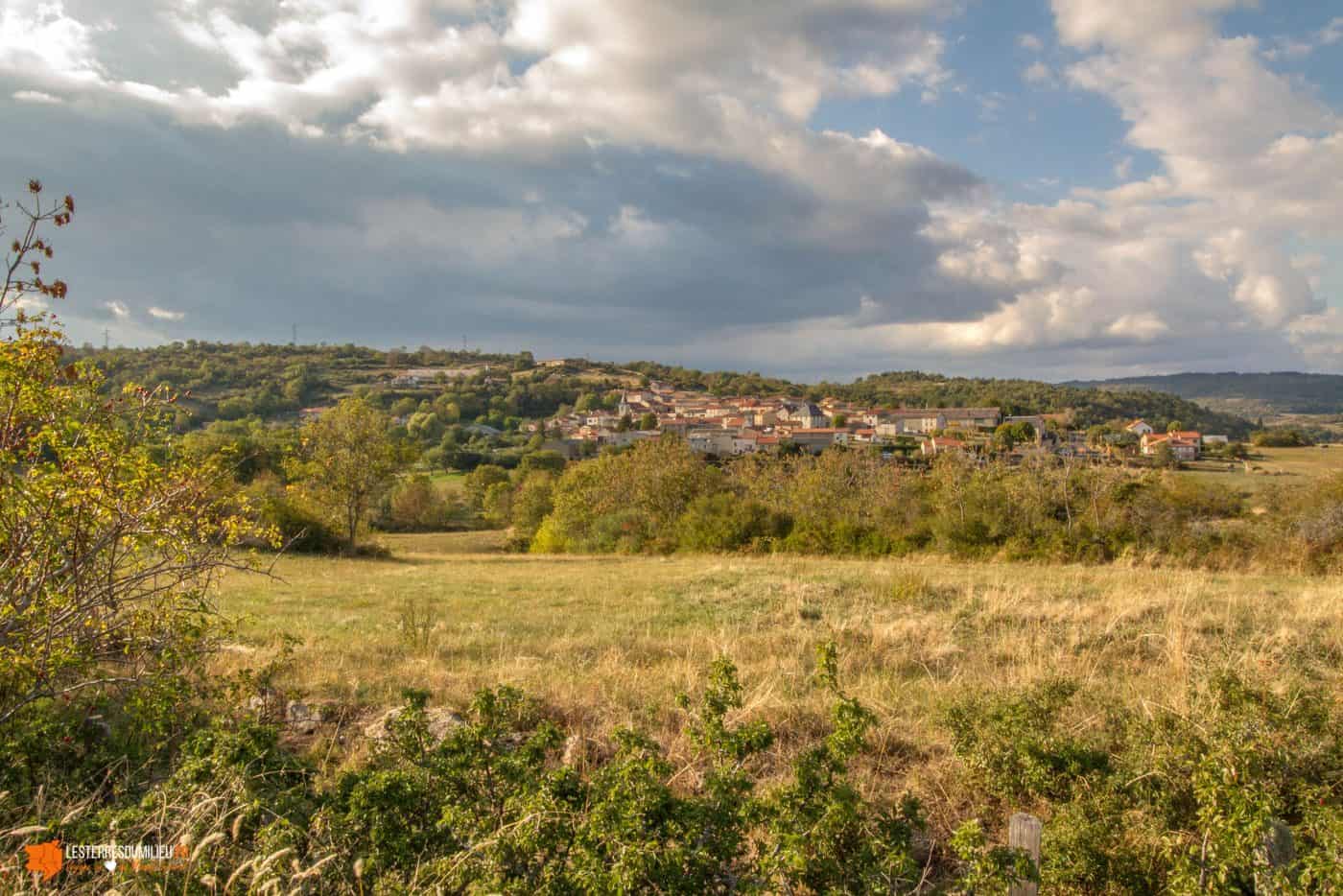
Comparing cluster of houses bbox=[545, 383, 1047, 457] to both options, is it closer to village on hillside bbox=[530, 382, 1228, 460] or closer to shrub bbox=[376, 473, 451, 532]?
village on hillside bbox=[530, 382, 1228, 460]

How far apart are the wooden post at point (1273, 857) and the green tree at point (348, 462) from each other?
34313mm

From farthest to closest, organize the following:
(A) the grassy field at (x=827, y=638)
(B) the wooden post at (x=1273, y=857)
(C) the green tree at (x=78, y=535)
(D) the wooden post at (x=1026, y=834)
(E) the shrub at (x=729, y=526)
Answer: (E) the shrub at (x=729, y=526)
(A) the grassy field at (x=827, y=638)
(C) the green tree at (x=78, y=535)
(D) the wooden post at (x=1026, y=834)
(B) the wooden post at (x=1273, y=857)

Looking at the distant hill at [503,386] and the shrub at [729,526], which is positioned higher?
the distant hill at [503,386]

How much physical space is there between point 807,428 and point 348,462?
83.3m

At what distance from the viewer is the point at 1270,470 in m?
34.6

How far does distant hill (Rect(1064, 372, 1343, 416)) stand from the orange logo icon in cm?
14743

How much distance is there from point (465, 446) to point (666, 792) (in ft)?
312

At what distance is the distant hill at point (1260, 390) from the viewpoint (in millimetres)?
130125

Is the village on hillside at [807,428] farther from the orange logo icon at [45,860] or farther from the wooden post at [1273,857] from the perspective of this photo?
the orange logo icon at [45,860]

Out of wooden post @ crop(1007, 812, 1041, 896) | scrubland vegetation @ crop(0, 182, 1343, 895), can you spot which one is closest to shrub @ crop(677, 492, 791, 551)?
scrubland vegetation @ crop(0, 182, 1343, 895)

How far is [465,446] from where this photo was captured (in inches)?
3701

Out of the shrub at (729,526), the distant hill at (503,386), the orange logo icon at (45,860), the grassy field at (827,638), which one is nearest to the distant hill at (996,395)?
the distant hill at (503,386)

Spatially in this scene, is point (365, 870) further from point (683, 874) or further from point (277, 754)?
point (683, 874)

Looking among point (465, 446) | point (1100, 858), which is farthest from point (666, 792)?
point (465, 446)
